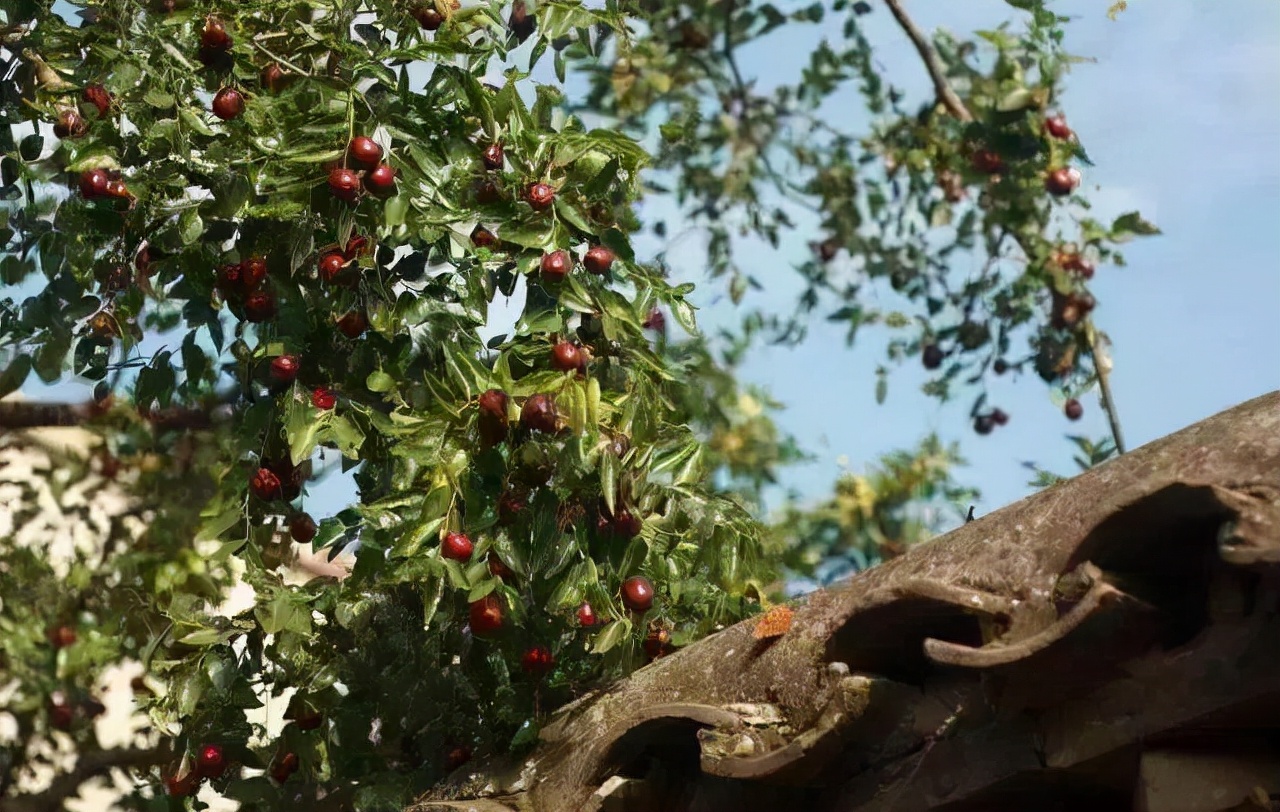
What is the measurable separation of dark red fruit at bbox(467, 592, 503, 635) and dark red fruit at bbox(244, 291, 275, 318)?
739 millimetres

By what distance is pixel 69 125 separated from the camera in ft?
9.50

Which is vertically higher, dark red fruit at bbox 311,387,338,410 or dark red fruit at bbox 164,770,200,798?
dark red fruit at bbox 311,387,338,410

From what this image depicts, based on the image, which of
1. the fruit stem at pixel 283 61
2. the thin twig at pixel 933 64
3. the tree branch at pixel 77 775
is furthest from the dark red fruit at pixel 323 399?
the thin twig at pixel 933 64

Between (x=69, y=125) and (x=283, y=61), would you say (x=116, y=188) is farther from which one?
(x=283, y=61)

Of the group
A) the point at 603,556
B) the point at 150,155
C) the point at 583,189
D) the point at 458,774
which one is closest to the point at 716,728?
the point at 603,556

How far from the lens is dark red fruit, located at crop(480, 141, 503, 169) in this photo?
2.65 m

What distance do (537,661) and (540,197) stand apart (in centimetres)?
80

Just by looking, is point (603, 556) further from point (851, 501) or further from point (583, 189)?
point (851, 501)

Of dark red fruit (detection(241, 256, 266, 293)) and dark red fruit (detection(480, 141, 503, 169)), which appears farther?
dark red fruit (detection(241, 256, 266, 293))

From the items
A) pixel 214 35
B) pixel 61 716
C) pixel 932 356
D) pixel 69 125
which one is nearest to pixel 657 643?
pixel 214 35

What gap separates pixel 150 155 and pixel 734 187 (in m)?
2.92

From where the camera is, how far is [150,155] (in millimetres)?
2793

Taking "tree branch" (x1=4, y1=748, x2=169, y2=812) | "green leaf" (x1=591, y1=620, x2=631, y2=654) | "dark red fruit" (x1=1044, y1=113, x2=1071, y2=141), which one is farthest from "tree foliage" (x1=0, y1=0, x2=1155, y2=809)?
"dark red fruit" (x1=1044, y1=113, x2=1071, y2=141)

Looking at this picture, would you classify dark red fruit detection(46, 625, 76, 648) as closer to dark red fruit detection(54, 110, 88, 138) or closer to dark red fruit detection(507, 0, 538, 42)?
dark red fruit detection(54, 110, 88, 138)
